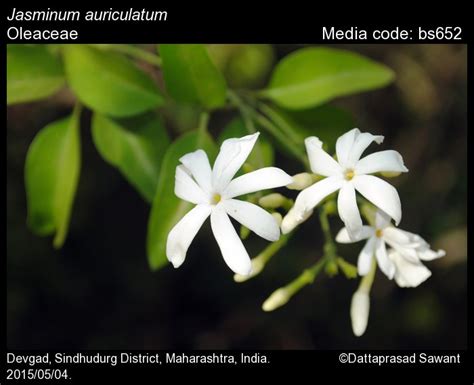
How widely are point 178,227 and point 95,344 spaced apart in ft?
4.09

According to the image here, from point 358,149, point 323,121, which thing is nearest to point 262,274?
point 323,121

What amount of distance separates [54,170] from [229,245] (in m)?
0.60

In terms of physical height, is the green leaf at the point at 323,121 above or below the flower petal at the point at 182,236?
above

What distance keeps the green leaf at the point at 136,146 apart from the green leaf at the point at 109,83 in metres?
0.08

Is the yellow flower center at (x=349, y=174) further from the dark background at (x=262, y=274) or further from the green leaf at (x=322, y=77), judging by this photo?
the dark background at (x=262, y=274)

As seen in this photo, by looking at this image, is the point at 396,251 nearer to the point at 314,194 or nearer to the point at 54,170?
the point at 314,194

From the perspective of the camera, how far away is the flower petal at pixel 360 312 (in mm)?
1179

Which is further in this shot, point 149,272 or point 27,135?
point 149,272

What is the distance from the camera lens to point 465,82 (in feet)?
6.79

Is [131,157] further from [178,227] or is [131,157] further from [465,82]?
[465,82]

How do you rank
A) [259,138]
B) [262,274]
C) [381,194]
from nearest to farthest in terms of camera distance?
[381,194] < [259,138] < [262,274]

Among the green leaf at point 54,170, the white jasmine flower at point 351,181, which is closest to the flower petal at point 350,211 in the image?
the white jasmine flower at point 351,181

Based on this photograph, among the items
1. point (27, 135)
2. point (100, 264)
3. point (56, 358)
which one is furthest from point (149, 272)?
point (27, 135)

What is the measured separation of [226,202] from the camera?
1.03m
